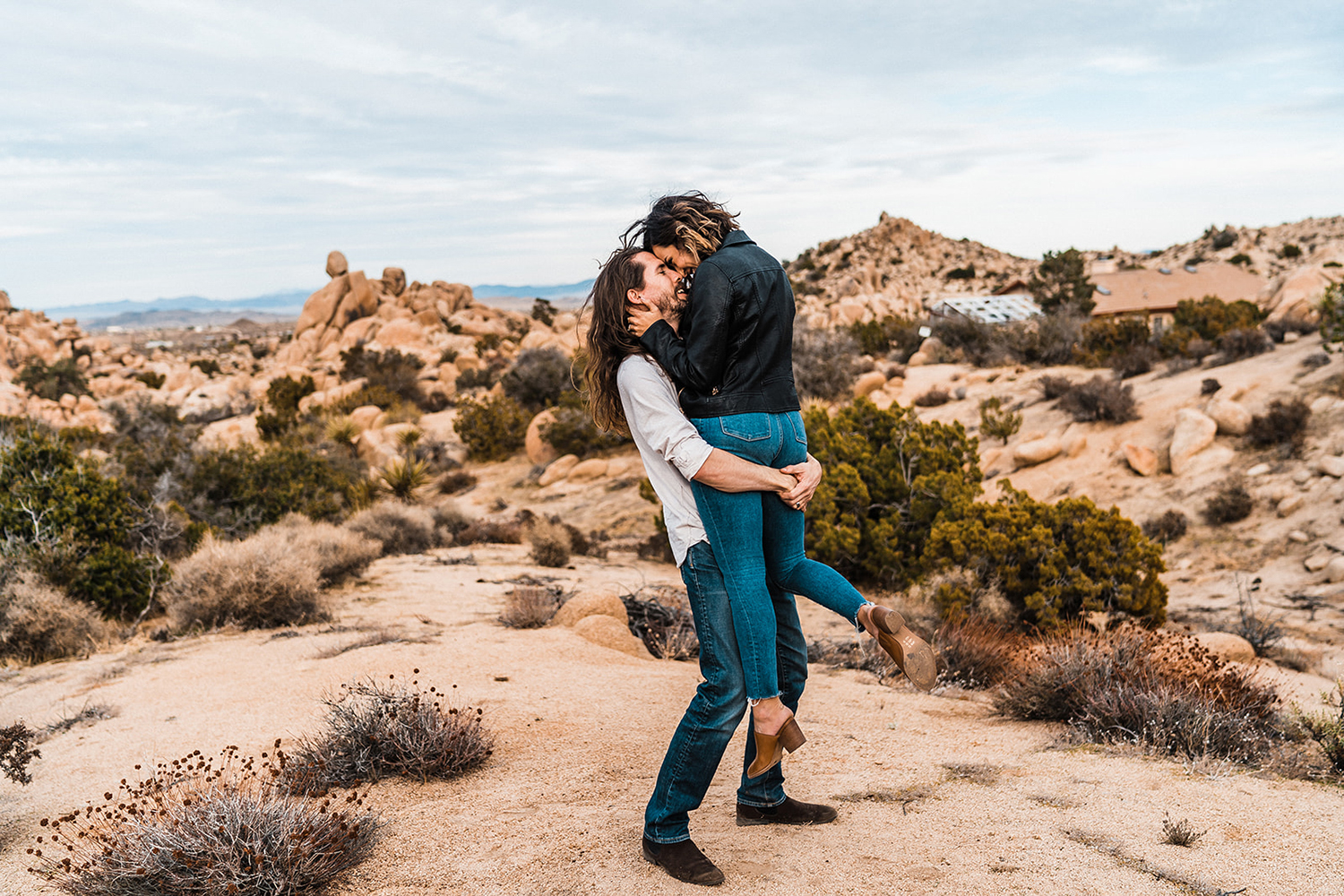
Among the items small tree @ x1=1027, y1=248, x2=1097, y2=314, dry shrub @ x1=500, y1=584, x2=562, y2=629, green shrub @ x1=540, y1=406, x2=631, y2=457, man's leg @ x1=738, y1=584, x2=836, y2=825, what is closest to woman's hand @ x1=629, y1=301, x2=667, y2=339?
man's leg @ x1=738, y1=584, x2=836, y2=825

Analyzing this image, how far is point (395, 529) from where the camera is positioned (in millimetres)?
11828

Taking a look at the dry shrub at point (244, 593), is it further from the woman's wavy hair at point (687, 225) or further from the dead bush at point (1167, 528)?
the dead bush at point (1167, 528)

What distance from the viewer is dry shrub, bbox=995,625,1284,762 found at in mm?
4332

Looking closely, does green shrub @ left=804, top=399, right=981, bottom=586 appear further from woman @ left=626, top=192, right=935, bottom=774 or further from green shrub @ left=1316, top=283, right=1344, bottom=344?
woman @ left=626, top=192, right=935, bottom=774

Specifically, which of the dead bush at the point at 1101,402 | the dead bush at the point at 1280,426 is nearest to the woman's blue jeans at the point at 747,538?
the dead bush at the point at 1280,426

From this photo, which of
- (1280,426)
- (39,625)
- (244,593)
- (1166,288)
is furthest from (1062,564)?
(1166,288)

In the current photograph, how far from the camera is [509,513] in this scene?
610 inches

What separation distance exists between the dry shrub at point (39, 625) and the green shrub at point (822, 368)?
49.6 ft

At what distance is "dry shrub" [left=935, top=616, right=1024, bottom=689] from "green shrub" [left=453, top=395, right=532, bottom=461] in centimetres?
1598

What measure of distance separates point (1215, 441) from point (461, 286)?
4602 centimetres

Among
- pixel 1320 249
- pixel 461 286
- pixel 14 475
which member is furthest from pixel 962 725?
pixel 1320 249

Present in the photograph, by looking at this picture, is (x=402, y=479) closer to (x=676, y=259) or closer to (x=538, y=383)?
(x=538, y=383)

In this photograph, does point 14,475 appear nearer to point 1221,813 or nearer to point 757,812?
point 757,812

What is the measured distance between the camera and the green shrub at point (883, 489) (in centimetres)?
987
